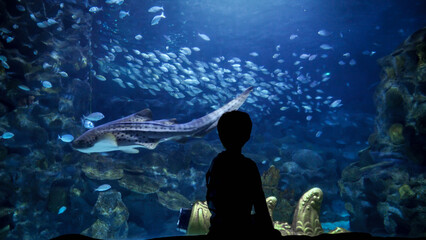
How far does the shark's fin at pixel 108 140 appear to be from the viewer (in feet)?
12.7

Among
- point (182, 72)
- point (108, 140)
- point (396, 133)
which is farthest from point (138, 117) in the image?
point (182, 72)

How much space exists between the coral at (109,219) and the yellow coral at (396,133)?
10.3m

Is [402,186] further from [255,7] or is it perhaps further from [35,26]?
[255,7]

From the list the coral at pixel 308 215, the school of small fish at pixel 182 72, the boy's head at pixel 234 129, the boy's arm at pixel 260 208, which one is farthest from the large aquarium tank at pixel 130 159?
the boy's head at pixel 234 129

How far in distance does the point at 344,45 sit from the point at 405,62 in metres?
23.3

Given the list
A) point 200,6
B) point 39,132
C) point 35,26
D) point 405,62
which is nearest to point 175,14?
point 200,6

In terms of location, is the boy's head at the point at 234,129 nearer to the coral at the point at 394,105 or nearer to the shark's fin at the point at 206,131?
the shark's fin at the point at 206,131

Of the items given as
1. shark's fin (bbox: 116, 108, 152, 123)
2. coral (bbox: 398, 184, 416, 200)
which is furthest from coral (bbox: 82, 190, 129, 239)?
coral (bbox: 398, 184, 416, 200)

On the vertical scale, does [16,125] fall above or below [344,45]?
below

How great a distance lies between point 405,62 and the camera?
7562mm

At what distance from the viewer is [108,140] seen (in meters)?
3.93

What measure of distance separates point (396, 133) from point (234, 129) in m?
8.84

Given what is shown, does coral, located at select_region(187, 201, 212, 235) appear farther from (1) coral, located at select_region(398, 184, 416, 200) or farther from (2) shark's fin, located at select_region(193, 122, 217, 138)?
(1) coral, located at select_region(398, 184, 416, 200)

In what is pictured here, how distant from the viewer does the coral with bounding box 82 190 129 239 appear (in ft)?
23.3
